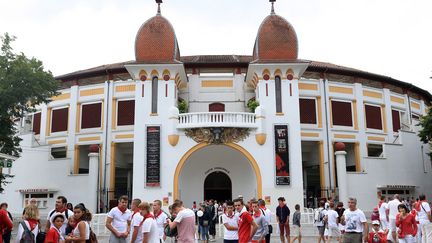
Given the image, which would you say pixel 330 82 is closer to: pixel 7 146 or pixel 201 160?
pixel 201 160

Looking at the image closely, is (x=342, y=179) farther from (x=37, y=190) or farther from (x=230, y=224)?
(x=37, y=190)

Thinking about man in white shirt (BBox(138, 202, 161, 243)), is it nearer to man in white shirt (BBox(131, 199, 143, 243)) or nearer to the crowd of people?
the crowd of people

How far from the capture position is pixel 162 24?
27500 mm

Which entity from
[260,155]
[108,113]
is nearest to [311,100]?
[260,155]

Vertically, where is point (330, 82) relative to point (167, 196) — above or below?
above

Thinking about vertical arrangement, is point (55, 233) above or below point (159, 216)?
below

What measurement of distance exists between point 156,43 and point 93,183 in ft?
34.1

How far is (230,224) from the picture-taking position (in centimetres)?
999

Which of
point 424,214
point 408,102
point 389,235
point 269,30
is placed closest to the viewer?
point 389,235

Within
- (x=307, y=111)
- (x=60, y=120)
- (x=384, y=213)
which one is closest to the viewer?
(x=384, y=213)

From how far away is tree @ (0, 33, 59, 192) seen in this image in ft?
79.3

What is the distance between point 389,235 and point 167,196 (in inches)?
580

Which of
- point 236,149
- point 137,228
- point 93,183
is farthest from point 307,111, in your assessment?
point 137,228

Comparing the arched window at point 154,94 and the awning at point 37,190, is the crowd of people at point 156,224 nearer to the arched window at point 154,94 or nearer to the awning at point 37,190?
the arched window at point 154,94
